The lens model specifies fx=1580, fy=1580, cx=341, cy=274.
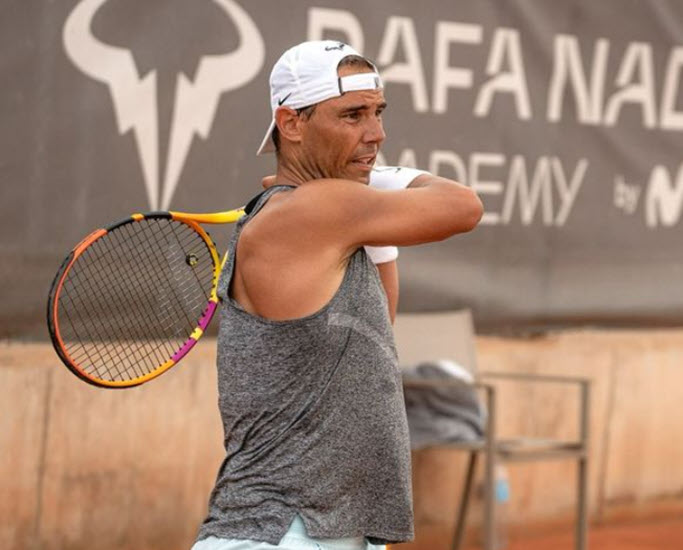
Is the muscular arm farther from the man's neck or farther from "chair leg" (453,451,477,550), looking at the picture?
"chair leg" (453,451,477,550)

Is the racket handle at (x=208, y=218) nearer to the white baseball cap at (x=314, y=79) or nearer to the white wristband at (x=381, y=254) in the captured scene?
the white wristband at (x=381, y=254)

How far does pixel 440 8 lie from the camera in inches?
253

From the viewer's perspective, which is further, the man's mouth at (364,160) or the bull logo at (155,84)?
the bull logo at (155,84)

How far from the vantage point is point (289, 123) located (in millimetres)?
2830

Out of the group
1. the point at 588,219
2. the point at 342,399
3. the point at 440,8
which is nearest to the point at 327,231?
the point at 342,399

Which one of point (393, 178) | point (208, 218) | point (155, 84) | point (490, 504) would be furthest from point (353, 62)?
point (490, 504)

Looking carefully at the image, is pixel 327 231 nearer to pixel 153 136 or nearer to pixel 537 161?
pixel 153 136

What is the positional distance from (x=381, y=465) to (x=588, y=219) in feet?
14.6

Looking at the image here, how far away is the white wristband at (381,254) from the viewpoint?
117 inches

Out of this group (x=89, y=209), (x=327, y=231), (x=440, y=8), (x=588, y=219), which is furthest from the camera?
(x=588, y=219)

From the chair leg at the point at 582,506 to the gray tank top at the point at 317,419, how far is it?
354cm

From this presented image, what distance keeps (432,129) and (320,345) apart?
383cm

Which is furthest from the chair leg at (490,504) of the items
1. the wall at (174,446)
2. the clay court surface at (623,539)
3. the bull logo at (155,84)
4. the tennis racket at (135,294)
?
the bull logo at (155,84)

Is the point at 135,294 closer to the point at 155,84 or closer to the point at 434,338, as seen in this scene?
the point at 155,84
